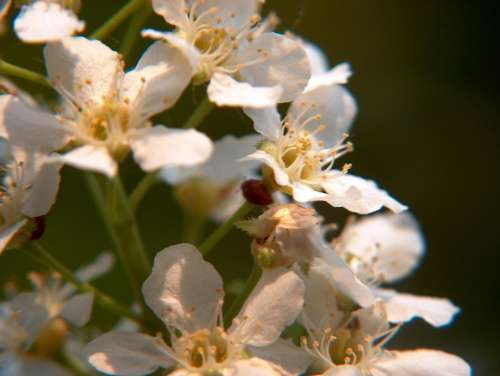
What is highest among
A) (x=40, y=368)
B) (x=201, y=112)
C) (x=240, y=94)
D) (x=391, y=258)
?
(x=240, y=94)

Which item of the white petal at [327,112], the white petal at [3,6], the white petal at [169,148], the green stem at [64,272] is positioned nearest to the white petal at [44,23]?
the white petal at [3,6]

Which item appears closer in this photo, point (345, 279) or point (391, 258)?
point (345, 279)

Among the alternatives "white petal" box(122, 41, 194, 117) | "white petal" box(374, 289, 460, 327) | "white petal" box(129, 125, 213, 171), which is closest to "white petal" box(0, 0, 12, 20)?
"white petal" box(122, 41, 194, 117)

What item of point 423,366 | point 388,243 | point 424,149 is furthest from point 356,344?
point 424,149

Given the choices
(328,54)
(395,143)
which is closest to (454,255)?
(395,143)

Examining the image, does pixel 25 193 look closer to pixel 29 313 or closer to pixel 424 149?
pixel 29 313

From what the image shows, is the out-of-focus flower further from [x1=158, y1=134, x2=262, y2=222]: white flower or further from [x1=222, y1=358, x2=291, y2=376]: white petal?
[x1=158, y1=134, x2=262, y2=222]: white flower

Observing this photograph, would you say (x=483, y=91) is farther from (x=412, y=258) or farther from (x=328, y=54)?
(x=412, y=258)

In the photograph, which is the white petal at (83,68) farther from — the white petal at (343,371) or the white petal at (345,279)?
the white petal at (343,371)
